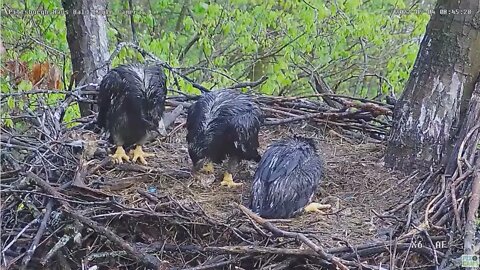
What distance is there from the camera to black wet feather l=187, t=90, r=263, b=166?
3.98 metres

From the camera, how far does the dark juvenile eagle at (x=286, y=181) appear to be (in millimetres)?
3523

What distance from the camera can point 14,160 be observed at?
145 inches

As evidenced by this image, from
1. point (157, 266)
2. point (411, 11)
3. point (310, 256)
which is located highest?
point (411, 11)

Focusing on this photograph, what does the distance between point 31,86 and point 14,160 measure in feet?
4.86

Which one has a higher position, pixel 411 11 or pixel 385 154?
pixel 411 11

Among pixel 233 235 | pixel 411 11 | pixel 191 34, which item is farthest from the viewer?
pixel 191 34

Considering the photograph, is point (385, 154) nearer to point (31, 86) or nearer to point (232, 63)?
point (31, 86)

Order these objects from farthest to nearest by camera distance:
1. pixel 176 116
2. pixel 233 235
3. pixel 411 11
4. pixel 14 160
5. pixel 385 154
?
pixel 411 11
pixel 176 116
pixel 385 154
pixel 14 160
pixel 233 235

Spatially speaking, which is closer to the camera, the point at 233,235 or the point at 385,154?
the point at 233,235

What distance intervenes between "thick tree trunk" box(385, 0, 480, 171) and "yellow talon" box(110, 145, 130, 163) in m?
1.80

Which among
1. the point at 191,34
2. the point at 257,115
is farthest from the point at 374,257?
the point at 191,34

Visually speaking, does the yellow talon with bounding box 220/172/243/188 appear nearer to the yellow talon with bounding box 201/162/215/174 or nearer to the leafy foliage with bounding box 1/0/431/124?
the yellow talon with bounding box 201/162/215/174

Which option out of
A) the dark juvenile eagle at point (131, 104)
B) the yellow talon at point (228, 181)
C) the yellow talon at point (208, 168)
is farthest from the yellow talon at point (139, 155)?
the yellow talon at point (228, 181)

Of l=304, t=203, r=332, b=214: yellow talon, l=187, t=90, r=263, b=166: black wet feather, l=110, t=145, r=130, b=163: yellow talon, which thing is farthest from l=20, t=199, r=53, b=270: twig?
l=304, t=203, r=332, b=214: yellow talon
